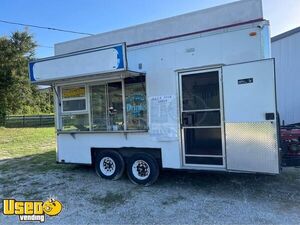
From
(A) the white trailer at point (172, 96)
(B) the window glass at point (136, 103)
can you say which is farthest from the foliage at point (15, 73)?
(B) the window glass at point (136, 103)

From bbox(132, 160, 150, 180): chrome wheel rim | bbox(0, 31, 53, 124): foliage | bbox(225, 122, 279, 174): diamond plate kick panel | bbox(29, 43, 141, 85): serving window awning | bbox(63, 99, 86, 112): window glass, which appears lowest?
bbox(132, 160, 150, 180): chrome wheel rim

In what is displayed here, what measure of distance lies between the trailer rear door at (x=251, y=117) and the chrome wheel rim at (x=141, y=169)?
1694mm

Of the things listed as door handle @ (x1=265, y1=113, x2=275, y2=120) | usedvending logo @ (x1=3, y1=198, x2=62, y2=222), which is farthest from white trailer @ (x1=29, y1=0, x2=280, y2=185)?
usedvending logo @ (x1=3, y1=198, x2=62, y2=222)

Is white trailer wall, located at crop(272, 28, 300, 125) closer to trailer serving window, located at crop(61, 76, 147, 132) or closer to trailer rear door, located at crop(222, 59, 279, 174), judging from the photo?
trailer rear door, located at crop(222, 59, 279, 174)

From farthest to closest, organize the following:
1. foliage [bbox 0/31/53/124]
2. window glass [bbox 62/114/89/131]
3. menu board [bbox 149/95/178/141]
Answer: foliage [bbox 0/31/53/124]
window glass [bbox 62/114/89/131]
menu board [bbox 149/95/178/141]

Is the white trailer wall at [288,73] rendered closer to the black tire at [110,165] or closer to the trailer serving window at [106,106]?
the trailer serving window at [106,106]

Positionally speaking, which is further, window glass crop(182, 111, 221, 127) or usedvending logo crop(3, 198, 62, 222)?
window glass crop(182, 111, 221, 127)

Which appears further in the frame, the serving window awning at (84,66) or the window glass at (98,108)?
the window glass at (98,108)

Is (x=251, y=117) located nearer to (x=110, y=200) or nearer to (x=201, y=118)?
(x=201, y=118)

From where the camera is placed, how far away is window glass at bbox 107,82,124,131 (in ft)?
21.2

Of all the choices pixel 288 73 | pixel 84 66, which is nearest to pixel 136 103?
pixel 84 66

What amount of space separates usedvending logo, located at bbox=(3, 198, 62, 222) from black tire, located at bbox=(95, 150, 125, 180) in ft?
4.84

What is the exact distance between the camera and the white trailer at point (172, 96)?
4.89 m

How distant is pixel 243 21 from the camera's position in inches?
203
